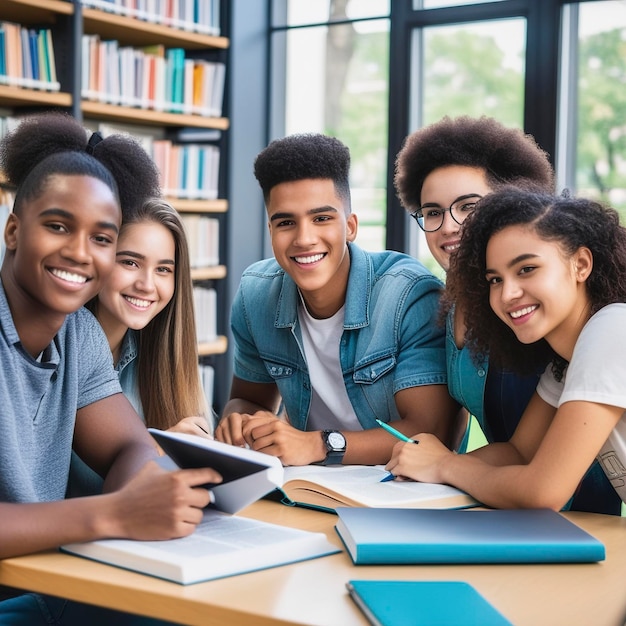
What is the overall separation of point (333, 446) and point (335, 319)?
0.45 m

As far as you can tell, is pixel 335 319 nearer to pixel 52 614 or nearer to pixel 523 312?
pixel 523 312

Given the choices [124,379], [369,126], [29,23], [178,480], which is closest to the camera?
[178,480]

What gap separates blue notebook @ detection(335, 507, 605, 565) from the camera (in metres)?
1.21

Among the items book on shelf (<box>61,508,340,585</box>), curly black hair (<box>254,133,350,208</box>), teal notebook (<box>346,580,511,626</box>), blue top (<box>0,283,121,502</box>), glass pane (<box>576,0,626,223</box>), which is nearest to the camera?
teal notebook (<box>346,580,511,626</box>)

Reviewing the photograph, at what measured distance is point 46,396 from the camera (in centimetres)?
150

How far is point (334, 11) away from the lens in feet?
16.7

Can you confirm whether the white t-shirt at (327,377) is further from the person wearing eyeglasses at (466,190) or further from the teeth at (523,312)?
the teeth at (523,312)

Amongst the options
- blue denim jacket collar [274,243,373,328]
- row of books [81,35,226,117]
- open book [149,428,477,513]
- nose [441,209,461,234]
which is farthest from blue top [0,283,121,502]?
row of books [81,35,226,117]

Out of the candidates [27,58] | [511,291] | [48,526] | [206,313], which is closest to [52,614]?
[48,526]

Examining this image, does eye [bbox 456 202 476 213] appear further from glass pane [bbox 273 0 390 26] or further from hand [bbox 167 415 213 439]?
glass pane [bbox 273 0 390 26]

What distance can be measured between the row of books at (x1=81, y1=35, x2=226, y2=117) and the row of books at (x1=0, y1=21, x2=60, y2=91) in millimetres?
187

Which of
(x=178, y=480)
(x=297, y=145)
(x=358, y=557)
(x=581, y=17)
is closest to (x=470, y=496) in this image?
(x=358, y=557)

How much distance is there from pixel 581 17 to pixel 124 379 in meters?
3.24

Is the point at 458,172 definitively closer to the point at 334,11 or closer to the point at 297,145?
the point at 297,145
